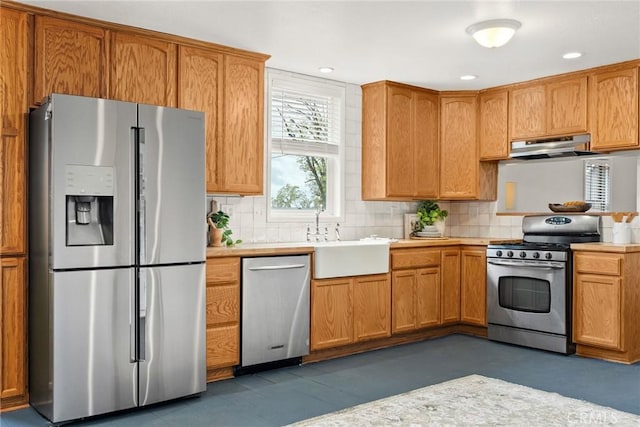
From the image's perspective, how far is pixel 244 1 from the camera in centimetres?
343

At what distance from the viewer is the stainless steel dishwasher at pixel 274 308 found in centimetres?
409

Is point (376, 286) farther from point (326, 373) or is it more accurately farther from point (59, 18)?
point (59, 18)

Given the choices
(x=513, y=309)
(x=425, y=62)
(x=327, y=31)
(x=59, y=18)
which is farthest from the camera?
(x=513, y=309)

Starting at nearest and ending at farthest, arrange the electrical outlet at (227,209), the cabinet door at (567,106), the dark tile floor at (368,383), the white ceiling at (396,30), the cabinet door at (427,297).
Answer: the dark tile floor at (368,383) < the white ceiling at (396,30) < the electrical outlet at (227,209) < the cabinet door at (567,106) < the cabinet door at (427,297)

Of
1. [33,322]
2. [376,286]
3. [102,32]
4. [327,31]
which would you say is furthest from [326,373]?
[102,32]

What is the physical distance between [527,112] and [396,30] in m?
2.07

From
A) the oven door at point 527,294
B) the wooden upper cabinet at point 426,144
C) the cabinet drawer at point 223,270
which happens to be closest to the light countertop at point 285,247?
the cabinet drawer at point 223,270

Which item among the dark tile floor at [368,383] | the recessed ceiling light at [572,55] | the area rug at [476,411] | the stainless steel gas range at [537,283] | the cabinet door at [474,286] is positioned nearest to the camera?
the area rug at [476,411]

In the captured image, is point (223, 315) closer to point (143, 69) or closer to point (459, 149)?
point (143, 69)

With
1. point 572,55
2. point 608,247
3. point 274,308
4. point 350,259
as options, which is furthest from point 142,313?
point 572,55

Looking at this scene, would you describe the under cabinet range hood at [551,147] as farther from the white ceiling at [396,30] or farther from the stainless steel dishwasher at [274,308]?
the stainless steel dishwasher at [274,308]

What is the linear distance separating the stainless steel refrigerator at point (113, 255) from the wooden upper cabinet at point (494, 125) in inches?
126

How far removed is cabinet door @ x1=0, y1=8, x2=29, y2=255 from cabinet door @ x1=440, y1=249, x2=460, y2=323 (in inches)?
141

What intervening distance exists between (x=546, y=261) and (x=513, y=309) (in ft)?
1.76
